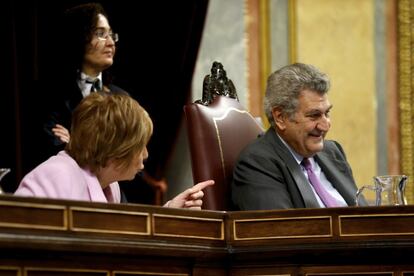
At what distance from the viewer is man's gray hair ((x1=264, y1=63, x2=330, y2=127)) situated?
4.01 meters

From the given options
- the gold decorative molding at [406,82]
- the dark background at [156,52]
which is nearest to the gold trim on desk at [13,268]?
the dark background at [156,52]

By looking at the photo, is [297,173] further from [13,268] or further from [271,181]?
[13,268]

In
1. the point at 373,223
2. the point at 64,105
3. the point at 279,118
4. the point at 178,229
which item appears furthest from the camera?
the point at 64,105

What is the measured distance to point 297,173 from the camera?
12.7 ft

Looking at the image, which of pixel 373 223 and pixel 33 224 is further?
pixel 373 223

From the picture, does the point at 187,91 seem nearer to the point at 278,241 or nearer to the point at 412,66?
the point at 412,66

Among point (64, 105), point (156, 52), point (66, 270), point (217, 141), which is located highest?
point (156, 52)

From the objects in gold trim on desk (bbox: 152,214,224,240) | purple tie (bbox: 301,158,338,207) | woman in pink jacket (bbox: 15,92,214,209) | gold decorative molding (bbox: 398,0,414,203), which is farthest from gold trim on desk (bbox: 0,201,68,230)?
gold decorative molding (bbox: 398,0,414,203)

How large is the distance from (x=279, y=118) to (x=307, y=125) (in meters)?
0.10

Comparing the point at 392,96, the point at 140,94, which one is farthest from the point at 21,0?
the point at 392,96

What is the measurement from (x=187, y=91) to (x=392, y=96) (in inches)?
48.7

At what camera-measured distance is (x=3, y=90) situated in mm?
5461

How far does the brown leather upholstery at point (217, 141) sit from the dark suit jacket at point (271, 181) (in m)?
0.07

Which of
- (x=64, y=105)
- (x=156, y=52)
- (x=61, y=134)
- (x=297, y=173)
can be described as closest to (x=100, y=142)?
(x=297, y=173)
